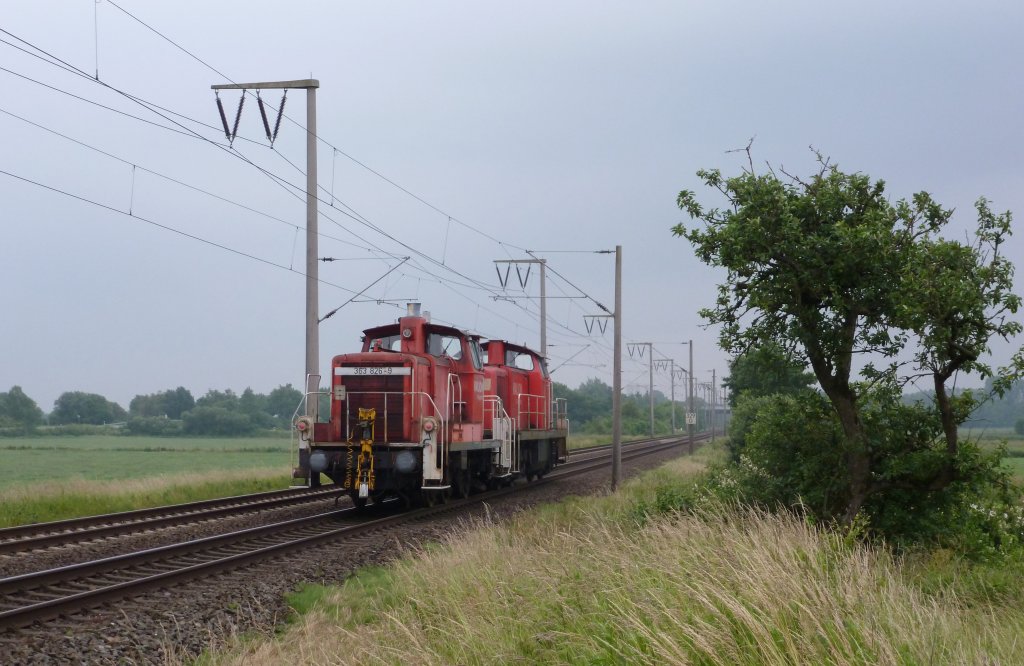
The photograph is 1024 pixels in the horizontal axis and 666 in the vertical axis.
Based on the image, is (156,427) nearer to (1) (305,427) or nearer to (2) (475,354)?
(2) (475,354)

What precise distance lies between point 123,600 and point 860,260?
32.3ft

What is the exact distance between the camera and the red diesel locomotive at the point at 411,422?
57.2 ft

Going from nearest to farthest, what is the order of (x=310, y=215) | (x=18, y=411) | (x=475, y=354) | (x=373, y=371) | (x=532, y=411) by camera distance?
(x=373, y=371) < (x=475, y=354) < (x=310, y=215) < (x=532, y=411) < (x=18, y=411)

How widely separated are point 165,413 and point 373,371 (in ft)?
350

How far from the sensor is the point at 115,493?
21875 millimetres

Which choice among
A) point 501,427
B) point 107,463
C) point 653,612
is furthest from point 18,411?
point 653,612

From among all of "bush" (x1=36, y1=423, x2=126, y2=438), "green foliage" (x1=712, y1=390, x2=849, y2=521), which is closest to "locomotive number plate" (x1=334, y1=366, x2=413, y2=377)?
"green foliage" (x1=712, y1=390, x2=849, y2=521)

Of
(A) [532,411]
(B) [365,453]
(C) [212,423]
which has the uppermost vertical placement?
(A) [532,411]

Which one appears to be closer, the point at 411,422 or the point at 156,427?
the point at 411,422

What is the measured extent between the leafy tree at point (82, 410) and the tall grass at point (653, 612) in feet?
341

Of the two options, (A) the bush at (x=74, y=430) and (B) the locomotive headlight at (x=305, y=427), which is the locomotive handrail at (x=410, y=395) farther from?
(A) the bush at (x=74, y=430)

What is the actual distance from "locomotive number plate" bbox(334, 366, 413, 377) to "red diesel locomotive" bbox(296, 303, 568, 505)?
2 centimetres

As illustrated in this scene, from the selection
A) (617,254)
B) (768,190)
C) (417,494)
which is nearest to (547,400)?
(617,254)

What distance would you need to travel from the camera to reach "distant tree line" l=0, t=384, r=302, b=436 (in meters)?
93.8
